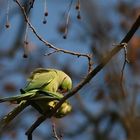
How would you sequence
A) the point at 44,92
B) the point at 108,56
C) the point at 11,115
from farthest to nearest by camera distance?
1. the point at 44,92
2. the point at 11,115
3. the point at 108,56

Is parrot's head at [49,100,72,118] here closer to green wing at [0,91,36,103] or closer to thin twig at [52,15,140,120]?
green wing at [0,91,36,103]

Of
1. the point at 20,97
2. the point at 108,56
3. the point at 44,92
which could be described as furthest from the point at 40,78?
the point at 108,56

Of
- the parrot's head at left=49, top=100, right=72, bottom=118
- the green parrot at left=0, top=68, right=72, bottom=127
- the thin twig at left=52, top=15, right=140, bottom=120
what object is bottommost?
the parrot's head at left=49, top=100, right=72, bottom=118

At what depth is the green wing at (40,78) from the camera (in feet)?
6.52

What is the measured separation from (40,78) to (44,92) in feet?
0.27

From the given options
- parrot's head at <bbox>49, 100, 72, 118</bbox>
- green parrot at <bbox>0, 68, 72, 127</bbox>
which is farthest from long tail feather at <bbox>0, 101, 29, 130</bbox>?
parrot's head at <bbox>49, 100, 72, 118</bbox>

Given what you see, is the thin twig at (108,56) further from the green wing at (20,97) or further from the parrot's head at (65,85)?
the parrot's head at (65,85)

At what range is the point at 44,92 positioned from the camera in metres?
1.97

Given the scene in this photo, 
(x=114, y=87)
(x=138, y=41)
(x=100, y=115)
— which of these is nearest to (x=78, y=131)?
(x=100, y=115)

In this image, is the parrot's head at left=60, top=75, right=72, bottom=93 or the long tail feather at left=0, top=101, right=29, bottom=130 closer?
the long tail feather at left=0, top=101, right=29, bottom=130

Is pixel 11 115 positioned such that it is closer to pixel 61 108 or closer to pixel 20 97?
pixel 20 97

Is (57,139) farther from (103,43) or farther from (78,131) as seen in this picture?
(78,131)

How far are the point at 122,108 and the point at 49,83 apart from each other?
111cm

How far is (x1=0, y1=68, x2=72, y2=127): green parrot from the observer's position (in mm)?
1896
